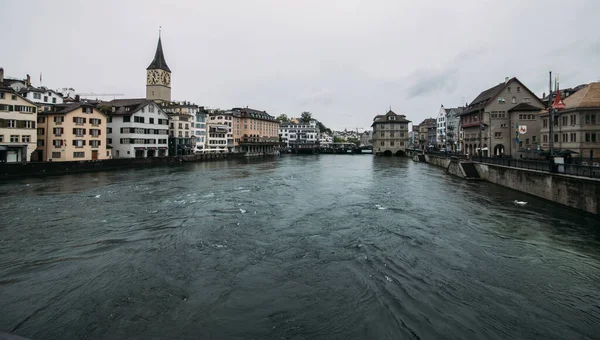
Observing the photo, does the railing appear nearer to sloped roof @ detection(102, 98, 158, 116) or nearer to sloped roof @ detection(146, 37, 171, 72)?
sloped roof @ detection(102, 98, 158, 116)

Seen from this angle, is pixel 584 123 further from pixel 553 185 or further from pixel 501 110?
pixel 501 110

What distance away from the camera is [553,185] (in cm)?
2444

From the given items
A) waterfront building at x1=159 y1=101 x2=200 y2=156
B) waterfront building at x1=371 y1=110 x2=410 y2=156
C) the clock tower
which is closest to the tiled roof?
waterfront building at x1=159 y1=101 x2=200 y2=156

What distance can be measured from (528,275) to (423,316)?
558 cm

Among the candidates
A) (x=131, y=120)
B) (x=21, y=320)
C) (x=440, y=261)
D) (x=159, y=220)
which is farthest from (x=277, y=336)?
(x=131, y=120)

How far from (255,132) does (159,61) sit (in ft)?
144

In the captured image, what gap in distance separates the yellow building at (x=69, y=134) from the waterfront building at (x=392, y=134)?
89718 millimetres

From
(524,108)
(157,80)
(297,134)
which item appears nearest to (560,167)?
(524,108)

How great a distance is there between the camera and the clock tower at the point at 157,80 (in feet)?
388

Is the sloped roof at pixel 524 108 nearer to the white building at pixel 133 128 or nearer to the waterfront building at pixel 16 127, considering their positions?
the white building at pixel 133 128

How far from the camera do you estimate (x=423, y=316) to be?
29.7ft

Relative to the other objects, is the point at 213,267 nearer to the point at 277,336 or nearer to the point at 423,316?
the point at 277,336

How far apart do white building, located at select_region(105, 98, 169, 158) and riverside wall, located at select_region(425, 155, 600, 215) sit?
65.8 metres

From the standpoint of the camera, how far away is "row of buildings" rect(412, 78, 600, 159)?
111 feet
